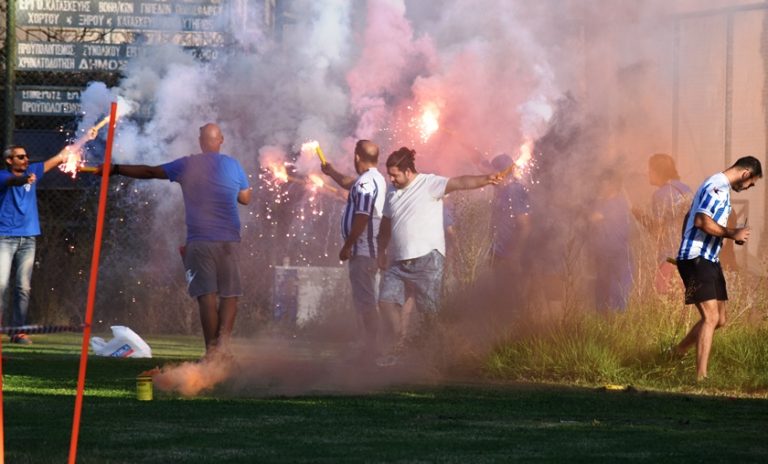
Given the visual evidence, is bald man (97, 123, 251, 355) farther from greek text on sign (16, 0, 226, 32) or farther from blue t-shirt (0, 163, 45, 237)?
greek text on sign (16, 0, 226, 32)

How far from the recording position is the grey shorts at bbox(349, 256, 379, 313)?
12477mm

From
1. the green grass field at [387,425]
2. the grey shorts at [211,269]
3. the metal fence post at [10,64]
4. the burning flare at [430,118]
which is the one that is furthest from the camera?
the metal fence post at [10,64]

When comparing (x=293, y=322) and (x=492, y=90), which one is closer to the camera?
(x=492, y=90)

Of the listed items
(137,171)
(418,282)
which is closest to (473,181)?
(418,282)

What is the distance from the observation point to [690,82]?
57.0ft

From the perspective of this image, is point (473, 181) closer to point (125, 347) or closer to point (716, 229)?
point (716, 229)

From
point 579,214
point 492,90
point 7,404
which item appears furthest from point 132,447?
point 492,90

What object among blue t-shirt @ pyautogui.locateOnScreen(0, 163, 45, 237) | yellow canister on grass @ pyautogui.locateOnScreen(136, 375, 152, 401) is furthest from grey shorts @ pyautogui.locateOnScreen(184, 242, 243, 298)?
blue t-shirt @ pyautogui.locateOnScreen(0, 163, 45, 237)

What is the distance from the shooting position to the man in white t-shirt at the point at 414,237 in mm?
12258

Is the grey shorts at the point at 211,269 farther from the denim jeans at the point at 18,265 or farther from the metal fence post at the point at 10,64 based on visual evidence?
the metal fence post at the point at 10,64

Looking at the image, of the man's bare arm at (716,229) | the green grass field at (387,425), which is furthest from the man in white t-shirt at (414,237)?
the man's bare arm at (716,229)

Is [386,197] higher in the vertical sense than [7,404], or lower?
higher

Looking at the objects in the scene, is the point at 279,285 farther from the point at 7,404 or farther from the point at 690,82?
the point at 7,404

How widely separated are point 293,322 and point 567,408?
9529 millimetres
